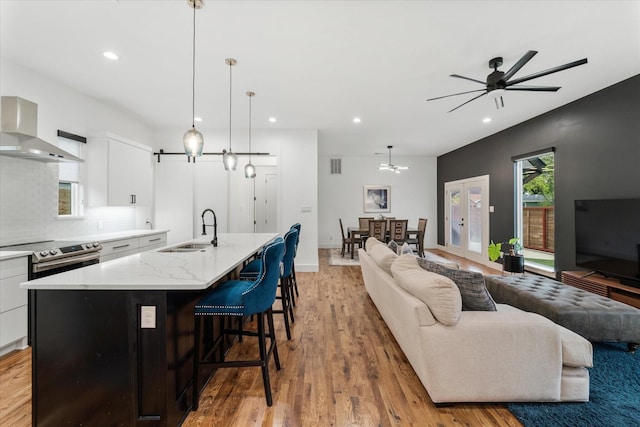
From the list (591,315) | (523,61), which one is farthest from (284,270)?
(523,61)

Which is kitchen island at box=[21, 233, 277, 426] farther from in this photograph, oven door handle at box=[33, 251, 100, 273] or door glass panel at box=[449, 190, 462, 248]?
door glass panel at box=[449, 190, 462, 248]

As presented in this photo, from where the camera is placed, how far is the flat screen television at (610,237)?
3098mm

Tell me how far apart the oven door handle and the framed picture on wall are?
22.4ft

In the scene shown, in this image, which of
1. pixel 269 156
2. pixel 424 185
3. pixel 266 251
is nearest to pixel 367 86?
pixel 269 156

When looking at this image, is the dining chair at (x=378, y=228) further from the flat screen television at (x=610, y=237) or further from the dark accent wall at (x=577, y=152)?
the flat screen television at (x=610, y=237)

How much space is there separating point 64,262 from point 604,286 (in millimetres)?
6078

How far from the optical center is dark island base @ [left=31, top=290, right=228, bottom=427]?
1.47 m

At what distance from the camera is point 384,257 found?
9.36 ft

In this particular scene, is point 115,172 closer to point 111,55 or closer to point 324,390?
point 111,55

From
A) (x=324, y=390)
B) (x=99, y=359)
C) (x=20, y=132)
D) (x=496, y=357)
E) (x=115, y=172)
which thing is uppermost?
(x=20, y=132)

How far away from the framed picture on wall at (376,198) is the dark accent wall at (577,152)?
3072 millimetres

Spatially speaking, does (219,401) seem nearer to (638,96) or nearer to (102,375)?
(102,375)

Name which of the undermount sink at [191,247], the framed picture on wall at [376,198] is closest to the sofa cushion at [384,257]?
the undermount sink at [191,247]

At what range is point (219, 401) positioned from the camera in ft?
5.96
